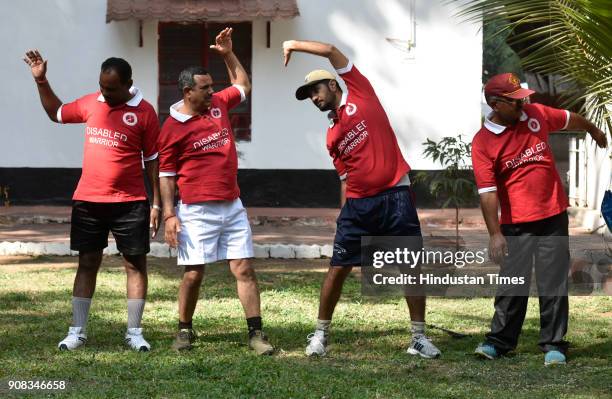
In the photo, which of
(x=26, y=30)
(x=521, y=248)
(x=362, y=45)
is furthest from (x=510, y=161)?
(x=26, y=30)

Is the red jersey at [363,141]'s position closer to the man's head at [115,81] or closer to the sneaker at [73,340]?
the man's head at [115,81]

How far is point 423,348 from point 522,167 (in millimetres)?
1270

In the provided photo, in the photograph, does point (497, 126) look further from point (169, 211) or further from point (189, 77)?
point (169, 211)

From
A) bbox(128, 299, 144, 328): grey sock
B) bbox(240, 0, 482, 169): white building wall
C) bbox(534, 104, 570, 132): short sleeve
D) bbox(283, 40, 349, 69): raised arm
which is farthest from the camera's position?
bbox(240, 0, 482, 169): white building wall

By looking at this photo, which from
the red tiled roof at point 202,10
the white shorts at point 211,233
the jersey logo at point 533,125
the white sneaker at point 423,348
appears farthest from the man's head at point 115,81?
the red tiled roof at point 202,10

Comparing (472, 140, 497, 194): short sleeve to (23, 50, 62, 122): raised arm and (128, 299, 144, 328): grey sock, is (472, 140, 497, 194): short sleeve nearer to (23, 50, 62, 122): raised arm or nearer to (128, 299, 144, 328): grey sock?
(128, 299, 144, 328): grey sock

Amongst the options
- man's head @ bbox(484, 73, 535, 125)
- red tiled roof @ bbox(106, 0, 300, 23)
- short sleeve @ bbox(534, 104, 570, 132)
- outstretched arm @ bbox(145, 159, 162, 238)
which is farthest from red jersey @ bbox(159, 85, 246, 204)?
red tiled roof @ bbox(106, 0, 300, 23)

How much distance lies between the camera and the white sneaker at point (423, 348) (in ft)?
23.1

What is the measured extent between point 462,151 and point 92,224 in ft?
16.4

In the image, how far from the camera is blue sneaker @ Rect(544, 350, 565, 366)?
679cm

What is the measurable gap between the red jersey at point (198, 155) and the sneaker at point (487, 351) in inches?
72.0

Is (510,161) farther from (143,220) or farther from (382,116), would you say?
(143,220)

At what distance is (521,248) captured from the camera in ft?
22.8

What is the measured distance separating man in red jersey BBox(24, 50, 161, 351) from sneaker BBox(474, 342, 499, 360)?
2.11 metres
